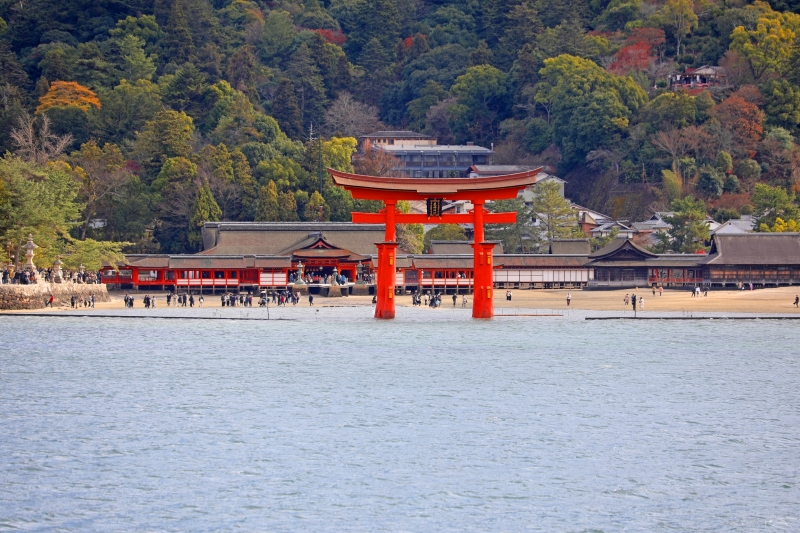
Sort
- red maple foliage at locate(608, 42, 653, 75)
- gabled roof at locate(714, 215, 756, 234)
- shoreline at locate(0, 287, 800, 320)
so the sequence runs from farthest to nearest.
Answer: red maple foliage at locate(608, 42, 653, 75)
gabled roof at locate(714, 215, 756, 234)
shoreline at locate(0, 287, 800, 320)

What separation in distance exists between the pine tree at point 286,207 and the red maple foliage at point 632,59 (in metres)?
35.9

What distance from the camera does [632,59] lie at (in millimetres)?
101500

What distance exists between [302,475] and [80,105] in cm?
7574

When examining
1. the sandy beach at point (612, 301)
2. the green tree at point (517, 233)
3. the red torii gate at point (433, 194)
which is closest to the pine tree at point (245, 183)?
the sandy beach at point (612, 301)

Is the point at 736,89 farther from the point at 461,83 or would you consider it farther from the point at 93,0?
the point at 93,0

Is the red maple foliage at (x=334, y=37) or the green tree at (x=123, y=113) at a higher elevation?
the red maple foliage at (x=334, y=37)

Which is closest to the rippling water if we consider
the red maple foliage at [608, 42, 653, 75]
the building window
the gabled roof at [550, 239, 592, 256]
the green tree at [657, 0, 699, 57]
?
the building window

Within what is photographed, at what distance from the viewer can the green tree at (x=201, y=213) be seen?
7569 centimetres

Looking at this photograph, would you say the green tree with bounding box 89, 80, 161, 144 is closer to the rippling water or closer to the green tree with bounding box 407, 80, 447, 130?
the green tree with bounding box 407, 80, 447, 130

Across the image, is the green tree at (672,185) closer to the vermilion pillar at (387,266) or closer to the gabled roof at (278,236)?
the gabled roof at (278,236)

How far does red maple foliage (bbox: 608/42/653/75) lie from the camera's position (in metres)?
101

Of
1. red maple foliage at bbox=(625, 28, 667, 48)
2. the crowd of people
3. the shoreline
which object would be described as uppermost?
red maple foliage at bbox=(625, 28, 667, 48)

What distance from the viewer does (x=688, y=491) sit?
22188 millimetres

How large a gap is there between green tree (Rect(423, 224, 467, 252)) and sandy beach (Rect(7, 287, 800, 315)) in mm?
11898
